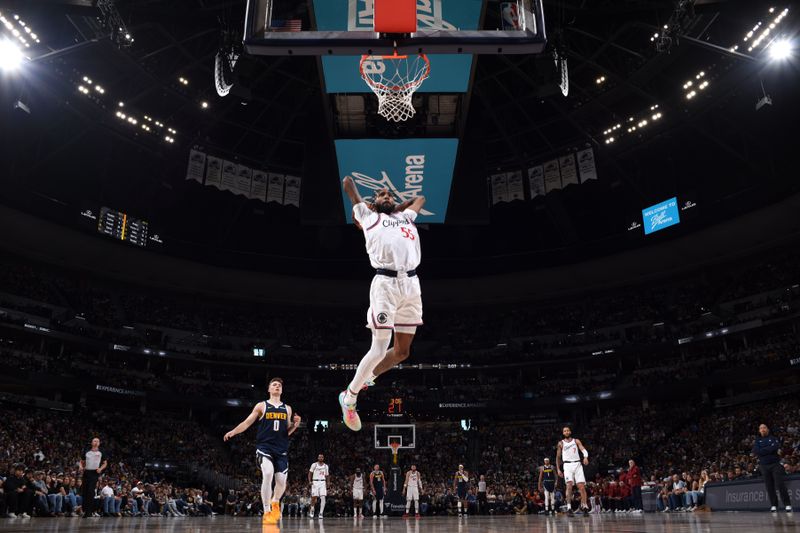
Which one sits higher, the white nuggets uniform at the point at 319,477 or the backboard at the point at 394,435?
the backboard at the point at 394,435

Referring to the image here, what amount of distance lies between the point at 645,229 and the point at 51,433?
35.8 meters

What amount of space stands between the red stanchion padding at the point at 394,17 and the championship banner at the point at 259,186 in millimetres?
27390

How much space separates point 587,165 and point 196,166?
2118 centimetres

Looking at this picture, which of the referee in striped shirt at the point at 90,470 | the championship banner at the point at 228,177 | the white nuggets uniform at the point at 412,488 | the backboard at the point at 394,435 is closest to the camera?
the referee in striped shirt at the point at 90,470

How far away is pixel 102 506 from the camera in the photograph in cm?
2139

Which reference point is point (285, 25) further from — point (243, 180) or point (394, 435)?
point (394, 435)

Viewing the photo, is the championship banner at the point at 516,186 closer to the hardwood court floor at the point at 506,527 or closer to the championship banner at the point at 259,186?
the championship banner at the point at 259,186

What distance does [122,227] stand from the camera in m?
38.1

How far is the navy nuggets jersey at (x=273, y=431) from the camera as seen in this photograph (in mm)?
10281

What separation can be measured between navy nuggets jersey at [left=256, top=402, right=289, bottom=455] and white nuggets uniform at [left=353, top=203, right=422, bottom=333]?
149 inches

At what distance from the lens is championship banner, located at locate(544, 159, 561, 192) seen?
34.6 metres

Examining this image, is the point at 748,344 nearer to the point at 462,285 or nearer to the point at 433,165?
the point at 462,285

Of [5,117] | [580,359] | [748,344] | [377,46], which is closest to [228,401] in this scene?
[5,117]

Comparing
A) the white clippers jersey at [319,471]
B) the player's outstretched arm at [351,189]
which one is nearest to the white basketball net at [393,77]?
the player's outstretched arm at [351,189]
